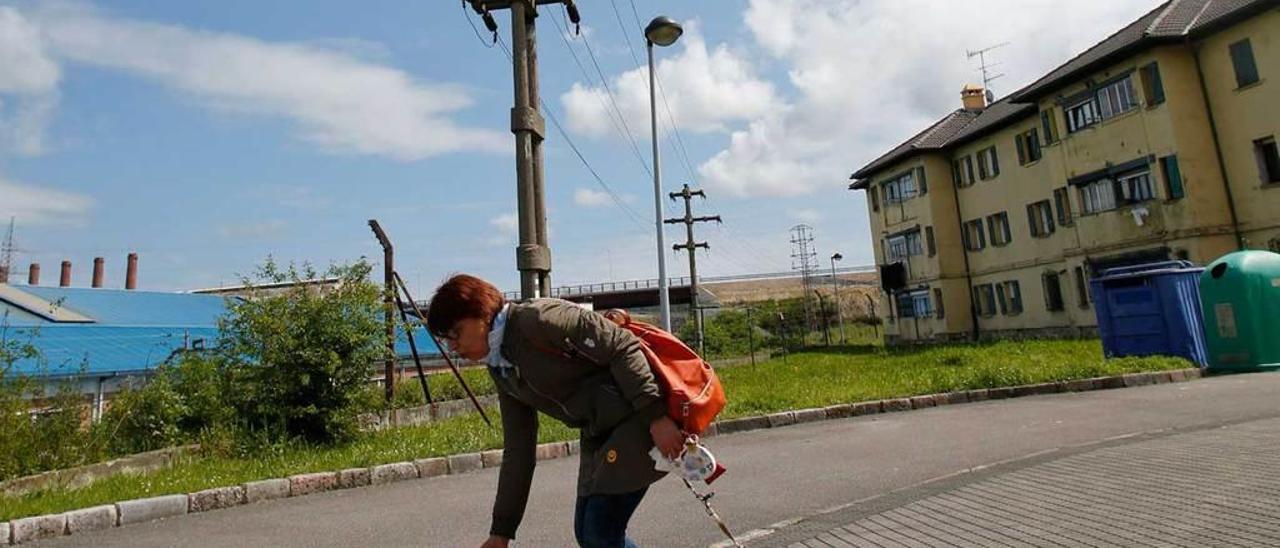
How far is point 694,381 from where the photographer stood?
8.23ft

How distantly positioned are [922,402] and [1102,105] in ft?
60.2

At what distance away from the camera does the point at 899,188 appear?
3753 centimetres

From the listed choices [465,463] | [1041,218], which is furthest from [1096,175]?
[465,463]

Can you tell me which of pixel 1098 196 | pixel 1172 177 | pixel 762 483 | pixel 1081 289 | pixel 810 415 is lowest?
pixel 762 483

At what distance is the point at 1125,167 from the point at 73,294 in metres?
38.8

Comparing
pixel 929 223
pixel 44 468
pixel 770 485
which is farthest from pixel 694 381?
pixel 929 223

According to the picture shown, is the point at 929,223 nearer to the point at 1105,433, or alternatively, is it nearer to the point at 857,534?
the point at 1105,433

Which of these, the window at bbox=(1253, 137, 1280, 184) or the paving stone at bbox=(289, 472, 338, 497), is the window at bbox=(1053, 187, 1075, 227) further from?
the paving stone at bbox=(289, 472, 338, 497)

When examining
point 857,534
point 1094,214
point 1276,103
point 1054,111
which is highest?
point 1054,111

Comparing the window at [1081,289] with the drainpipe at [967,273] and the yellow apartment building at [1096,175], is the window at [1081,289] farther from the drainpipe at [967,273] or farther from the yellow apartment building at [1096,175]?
the drainpipe at [967,273]

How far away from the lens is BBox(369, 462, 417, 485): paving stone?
7.97 m

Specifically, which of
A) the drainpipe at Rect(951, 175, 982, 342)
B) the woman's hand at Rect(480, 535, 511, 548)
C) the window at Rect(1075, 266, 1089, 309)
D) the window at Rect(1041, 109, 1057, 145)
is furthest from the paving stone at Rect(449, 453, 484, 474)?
the drainpipe at Rect(951, 175, 982, 342)

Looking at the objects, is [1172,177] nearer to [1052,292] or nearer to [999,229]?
[1052,292]

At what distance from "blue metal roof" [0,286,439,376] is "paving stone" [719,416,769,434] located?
8.89m
